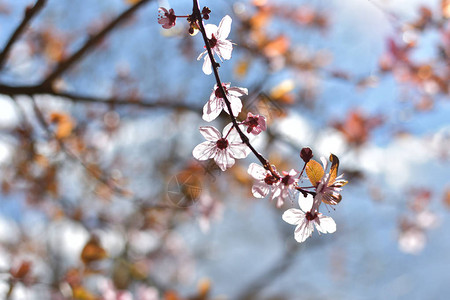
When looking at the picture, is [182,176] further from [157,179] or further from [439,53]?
[157,179]

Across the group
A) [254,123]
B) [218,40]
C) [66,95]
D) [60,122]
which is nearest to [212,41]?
[218,40]

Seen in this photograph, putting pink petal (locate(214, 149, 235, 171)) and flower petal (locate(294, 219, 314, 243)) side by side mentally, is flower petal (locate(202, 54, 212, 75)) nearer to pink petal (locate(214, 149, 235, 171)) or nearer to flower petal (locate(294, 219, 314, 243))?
pink petal (locate(214, 149, 235, 171))

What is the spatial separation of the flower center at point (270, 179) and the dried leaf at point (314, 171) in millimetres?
44

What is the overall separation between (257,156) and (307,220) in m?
0.13

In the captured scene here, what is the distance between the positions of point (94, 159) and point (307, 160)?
1.82 metres

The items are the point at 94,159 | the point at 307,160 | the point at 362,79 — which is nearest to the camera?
the point at 307,160

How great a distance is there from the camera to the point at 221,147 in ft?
1.57

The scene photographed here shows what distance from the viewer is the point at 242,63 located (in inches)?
55.1

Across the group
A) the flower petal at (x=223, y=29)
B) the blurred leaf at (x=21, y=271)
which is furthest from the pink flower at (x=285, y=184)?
the blurred leaf at (x=21, y=271)

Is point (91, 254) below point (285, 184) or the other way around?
the other way around

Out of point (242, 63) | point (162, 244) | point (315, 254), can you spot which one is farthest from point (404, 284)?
point (242, 63)

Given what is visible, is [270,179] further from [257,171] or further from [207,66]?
[207,66]

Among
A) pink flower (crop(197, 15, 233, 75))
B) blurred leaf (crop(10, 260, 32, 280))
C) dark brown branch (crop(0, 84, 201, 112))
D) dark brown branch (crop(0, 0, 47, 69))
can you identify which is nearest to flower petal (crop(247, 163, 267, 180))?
pink flower (crop(197, 15, 233, 75))

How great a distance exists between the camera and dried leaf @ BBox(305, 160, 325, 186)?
1.45 ft
